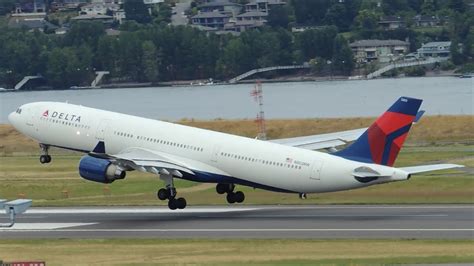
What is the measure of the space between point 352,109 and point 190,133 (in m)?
91.1

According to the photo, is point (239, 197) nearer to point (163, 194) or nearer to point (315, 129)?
point (163, 194)

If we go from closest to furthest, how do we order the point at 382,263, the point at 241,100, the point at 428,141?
the point at 382,263 < the point at 428,141 < the point at 241,100

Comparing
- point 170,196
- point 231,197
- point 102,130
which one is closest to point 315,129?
point 102,130

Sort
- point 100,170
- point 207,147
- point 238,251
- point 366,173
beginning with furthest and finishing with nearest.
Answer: point 207,147 → point 100,170 → point 366,173 → point 238,251

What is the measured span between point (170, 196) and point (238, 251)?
16074 millimetres

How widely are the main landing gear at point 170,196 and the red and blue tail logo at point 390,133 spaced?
12.4 meters

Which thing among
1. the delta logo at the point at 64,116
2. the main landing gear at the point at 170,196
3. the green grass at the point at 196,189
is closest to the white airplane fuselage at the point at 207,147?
the delta logo at the point at 64,116

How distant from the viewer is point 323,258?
2443 inches

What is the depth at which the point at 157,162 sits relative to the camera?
80.0 metres

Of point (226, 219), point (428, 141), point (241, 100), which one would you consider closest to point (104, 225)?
point (226, 219)

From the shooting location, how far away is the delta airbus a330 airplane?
7238cm

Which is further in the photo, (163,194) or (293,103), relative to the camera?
(293,103)

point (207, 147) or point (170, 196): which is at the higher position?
point (207, 147)

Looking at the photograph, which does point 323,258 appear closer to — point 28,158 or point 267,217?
point 267,217
